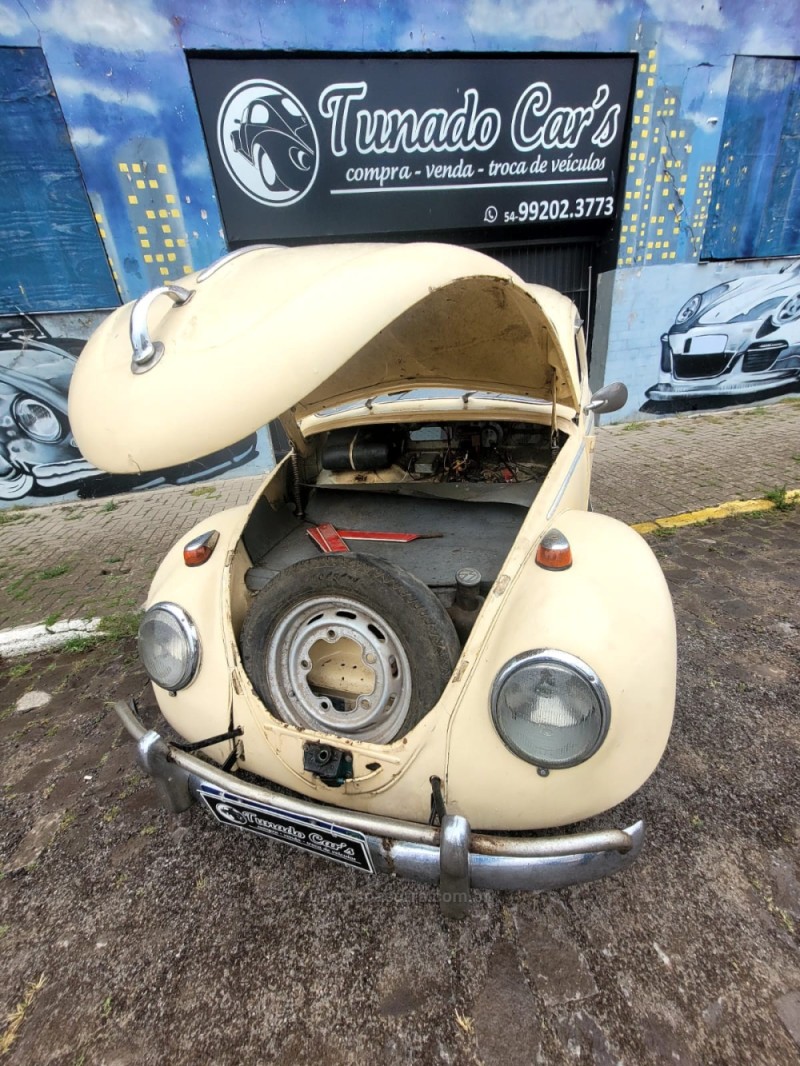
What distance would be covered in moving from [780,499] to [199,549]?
17.1 feet

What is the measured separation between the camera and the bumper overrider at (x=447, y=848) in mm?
1466

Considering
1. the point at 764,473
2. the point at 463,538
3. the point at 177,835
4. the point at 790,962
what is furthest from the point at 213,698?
the point at 764,473

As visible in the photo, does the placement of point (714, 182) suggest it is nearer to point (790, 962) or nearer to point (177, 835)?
point (790, 962)

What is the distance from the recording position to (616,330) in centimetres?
781

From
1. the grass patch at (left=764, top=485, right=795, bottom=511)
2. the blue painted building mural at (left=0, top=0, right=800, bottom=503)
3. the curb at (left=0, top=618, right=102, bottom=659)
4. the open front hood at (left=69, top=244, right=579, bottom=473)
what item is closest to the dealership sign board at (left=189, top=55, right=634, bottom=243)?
the blue painted building mural at (left=0, top=0, right=800, bottom=503)

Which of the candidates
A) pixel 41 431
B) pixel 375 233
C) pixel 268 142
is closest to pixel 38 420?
pixel 41 431

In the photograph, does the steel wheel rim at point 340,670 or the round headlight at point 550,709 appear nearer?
the round headlight at point 550,709

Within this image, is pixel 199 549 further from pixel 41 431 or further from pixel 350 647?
pixel 41 431

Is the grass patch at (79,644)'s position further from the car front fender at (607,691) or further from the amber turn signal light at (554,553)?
the amber turn signal light at (554,553)

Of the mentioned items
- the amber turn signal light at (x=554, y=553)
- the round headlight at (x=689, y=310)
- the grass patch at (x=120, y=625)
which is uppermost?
the round headlight at (x=689, y=310)

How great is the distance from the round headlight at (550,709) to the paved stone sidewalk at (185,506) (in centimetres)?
348

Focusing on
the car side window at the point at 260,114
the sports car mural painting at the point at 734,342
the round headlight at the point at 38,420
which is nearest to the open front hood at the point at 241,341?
the car side window at the point at 260,114

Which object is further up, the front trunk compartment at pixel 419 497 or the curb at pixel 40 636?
the front trunk compartment at pixel 419 497

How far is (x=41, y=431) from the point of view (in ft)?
21.4
